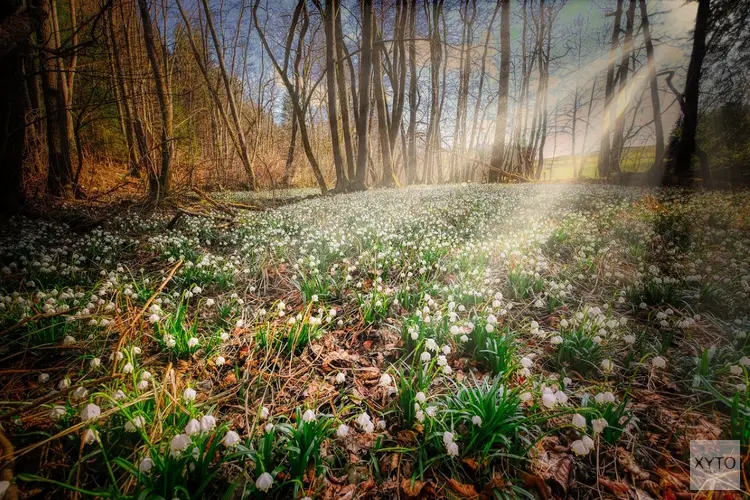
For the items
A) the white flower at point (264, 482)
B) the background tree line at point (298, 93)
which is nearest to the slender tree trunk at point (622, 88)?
the background tree line at point (298, 93)

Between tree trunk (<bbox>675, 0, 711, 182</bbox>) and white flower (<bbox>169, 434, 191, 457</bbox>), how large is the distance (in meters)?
16.5

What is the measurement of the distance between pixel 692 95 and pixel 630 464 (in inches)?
605

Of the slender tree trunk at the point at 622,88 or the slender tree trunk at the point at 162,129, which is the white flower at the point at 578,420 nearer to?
the slender tree trunk at the point at 162,129

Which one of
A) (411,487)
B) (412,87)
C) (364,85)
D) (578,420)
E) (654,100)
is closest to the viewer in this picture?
(411,487)

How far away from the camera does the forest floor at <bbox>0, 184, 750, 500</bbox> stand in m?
1.42

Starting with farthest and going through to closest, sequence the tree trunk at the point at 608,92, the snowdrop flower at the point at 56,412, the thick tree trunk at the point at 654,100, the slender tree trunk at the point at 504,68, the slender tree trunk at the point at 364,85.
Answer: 1. the tree trunk at the point at 608,92
2. the slender tree trunk at the point at 504,68
3. the thick tree trunk at the point at 654,100
4. the slender tree trunk at the point at 364,85
5. the snowdrop flower at the point at 56,412

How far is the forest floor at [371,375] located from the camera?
142 cm

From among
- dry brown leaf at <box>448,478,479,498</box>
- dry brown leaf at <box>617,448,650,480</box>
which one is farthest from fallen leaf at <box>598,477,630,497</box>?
dry brown leaf at <box>448,478,479,498</box>

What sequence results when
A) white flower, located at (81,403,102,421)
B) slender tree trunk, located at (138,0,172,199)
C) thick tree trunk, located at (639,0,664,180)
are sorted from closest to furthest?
1. white flower, located at (81,403,102,421)
2. slender tree trunk, located at (138,0,172,199)
3. thick tree trunk, located at (639,0,664,180)

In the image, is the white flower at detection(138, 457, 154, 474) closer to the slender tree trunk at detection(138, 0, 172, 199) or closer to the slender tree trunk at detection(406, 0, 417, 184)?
the slender tree trunk at detection(138, 0, 172, 199)

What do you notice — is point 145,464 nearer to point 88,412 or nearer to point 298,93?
point 88,412

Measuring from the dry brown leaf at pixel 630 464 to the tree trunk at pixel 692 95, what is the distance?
14851mm

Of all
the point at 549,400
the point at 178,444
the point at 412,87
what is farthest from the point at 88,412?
the point at 412,87

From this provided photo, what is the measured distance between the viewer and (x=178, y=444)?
125cm
